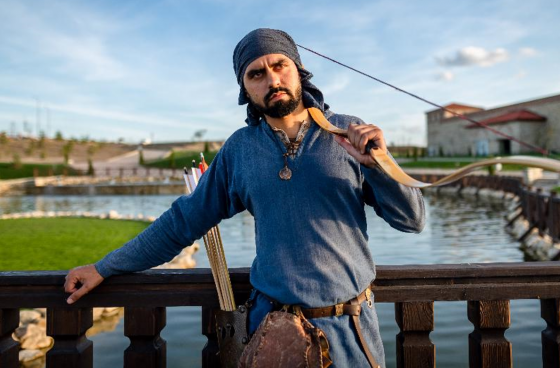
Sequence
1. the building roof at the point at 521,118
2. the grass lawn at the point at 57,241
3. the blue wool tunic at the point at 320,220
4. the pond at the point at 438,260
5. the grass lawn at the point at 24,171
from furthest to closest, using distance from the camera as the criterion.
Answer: the grass lawn at the point at 24,171 < the building roof at the point at 521,118 < the grass lawn at the point at 57,241 < the pond at the point at 438,260 < the blue wool tunic at the point at 320,220

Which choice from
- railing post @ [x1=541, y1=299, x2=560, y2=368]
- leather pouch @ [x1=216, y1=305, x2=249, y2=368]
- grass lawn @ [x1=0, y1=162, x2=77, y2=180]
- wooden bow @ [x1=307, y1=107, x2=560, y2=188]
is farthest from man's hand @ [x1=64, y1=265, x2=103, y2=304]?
grass lawn @ [x1=0, y1=162, x2=77, y2=180]

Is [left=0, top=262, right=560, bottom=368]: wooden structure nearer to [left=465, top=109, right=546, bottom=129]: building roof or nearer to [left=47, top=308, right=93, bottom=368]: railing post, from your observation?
[left=47, top=308, right=93, bottom=368]: railing post

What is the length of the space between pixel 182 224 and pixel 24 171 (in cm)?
5939

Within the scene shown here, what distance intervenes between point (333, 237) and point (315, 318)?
27 cm

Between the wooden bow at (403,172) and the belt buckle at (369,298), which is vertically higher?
the wooden bow at (403,172)

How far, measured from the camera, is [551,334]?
2072 millimetres

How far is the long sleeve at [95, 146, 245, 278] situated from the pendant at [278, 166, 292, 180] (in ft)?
0.90

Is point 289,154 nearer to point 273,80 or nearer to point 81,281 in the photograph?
point 273,80

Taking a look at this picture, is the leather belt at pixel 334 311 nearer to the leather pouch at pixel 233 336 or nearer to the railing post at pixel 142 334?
the leather pouch at pixel 233 336

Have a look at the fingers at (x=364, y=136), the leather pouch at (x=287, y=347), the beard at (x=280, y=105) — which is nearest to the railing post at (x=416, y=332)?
the leather pouch at (x=287, y=347)

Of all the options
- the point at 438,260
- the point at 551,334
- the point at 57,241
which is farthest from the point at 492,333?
the point at 57,241

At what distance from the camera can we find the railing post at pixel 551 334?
2.04 metres

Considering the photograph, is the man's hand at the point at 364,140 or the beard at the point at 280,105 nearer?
the man's hand at the point at 364,140

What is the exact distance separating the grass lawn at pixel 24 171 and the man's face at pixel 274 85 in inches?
2258
